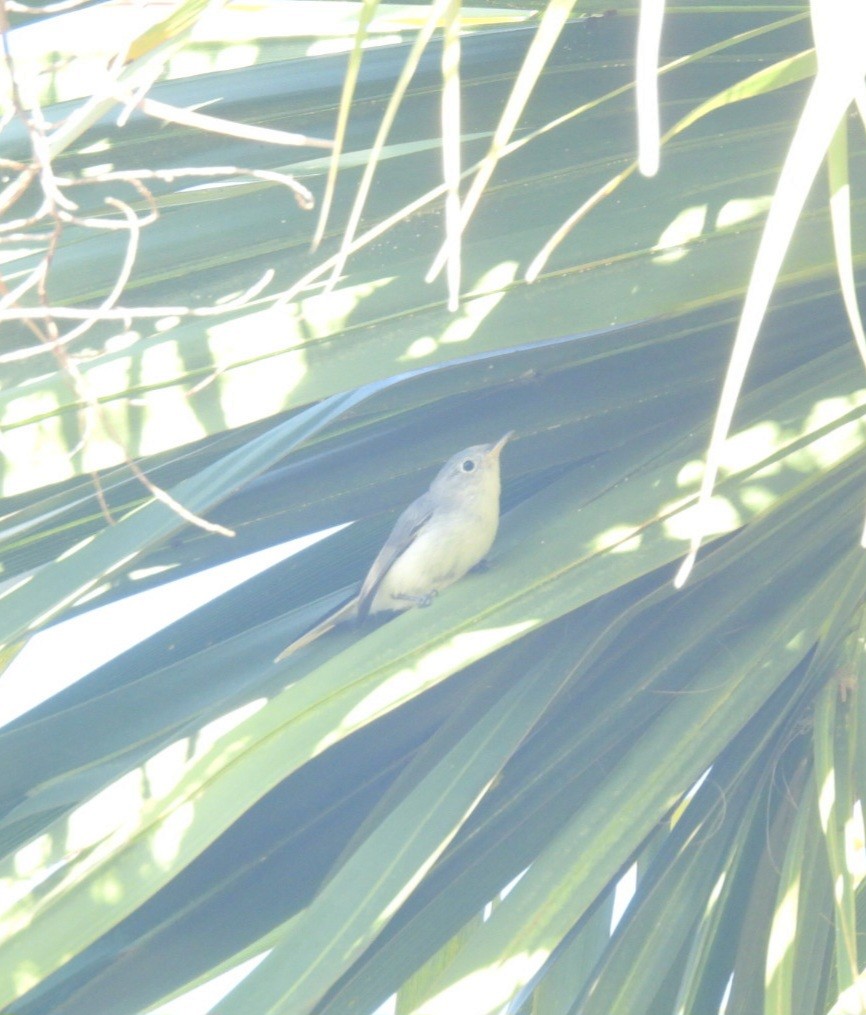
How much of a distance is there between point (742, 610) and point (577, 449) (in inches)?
14.9

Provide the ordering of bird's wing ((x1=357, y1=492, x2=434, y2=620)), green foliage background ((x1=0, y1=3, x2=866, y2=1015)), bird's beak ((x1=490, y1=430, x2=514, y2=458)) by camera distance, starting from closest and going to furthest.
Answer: green foliage background ((x1=0, y1=3, x2=866, y2=1015)), bird's beak ((x1=490, y1=430, x2=514, y2=458)), bird's wing ((x1=357, y1=492, x2=434, y2=620))

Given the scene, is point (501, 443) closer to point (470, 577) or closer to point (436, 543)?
point (470, 577)

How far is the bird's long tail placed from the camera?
1.77m

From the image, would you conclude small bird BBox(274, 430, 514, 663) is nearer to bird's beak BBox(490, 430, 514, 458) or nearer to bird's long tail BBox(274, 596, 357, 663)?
bird's long tail BBox(274, 596, 357, 663)

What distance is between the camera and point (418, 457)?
187cm

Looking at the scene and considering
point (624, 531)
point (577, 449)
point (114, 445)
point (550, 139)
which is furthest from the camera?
point (577, 449)

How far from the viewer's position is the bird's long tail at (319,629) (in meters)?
1.77

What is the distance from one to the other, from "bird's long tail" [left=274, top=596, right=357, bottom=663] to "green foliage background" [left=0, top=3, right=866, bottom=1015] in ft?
0.17

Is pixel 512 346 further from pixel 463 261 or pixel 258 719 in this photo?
pixel 258 719

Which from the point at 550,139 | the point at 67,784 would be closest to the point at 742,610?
the point at 550,139

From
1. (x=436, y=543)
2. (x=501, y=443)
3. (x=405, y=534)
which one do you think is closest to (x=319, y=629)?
(x=501, y=443)

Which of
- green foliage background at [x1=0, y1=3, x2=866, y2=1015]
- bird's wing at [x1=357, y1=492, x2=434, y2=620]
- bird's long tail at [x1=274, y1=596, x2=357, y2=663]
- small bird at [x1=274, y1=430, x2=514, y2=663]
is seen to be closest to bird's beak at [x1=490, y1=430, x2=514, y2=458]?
green foliage background at [x1=0, y1=3, x2=866, y2=1015]

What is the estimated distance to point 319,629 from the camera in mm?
1938

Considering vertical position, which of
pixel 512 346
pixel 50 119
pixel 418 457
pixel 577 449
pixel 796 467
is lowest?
pixel 796 467
